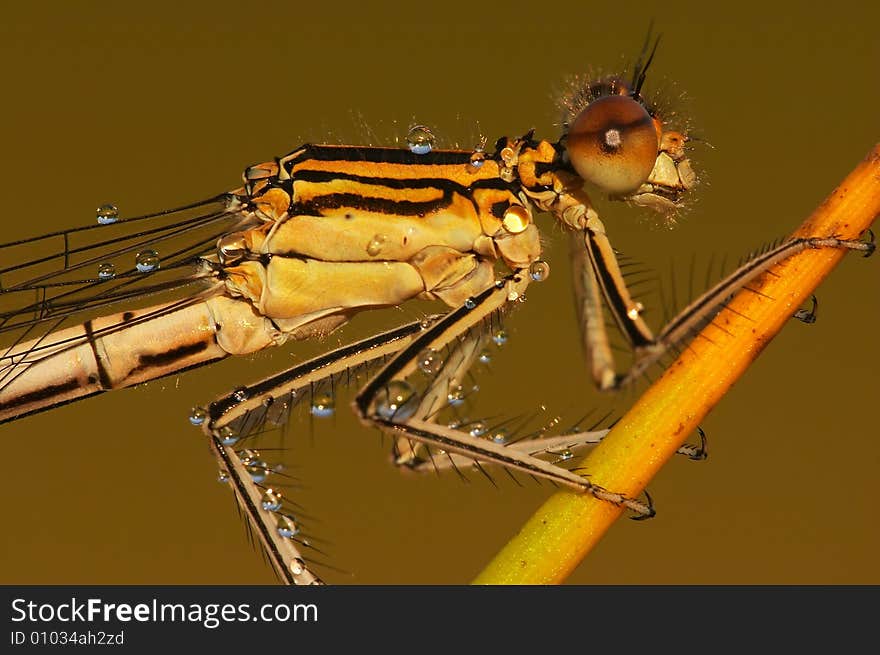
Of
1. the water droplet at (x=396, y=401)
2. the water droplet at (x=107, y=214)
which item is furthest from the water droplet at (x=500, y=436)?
the water droplet at (x=107, y=214)

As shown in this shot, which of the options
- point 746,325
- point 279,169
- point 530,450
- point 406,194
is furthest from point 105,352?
point 746,325

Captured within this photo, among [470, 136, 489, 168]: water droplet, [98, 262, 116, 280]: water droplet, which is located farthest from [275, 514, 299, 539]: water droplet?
[470, 136, 489, 168]: water droplet

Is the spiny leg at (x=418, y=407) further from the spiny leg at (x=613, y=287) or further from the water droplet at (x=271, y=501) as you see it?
the water droplet at (x=271, y=501)

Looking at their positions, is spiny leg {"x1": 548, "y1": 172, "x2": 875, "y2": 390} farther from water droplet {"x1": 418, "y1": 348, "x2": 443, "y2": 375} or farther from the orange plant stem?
water droplet {"x1": 418, "y1": 348, "x2": 443, "y2": 375}

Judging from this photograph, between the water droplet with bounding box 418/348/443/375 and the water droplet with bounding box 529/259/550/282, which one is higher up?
the water droplet with bounding box 529/259/550/282

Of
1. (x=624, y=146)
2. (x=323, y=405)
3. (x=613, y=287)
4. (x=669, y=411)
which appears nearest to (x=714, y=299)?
(x=613, y=287)

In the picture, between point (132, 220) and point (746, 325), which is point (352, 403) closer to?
point (132, 220)
